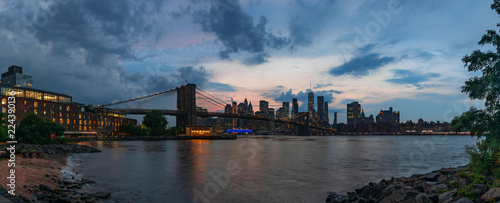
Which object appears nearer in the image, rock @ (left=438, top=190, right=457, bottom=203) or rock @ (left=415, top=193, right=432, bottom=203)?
rock @ (left=438, top=190, right=457, bottom=203)

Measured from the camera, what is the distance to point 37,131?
61406mm

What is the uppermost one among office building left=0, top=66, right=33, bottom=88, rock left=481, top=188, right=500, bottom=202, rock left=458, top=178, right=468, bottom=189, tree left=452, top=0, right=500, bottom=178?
office building left=0, top=66, right=33, bottom=88

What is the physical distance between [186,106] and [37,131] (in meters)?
95.2

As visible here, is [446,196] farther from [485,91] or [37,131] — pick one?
[37,131]

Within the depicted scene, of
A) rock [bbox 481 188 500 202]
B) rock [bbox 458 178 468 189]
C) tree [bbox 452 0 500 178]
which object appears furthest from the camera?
tree [bbox 452 0 500 178]

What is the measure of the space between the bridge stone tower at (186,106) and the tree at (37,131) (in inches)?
3358

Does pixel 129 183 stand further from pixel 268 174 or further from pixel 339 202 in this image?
pixel 339 202

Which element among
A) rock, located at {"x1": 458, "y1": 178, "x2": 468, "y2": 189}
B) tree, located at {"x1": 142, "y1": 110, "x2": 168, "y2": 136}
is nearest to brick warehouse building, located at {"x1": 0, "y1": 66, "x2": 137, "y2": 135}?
tree, located at {"x1": 142, "y1": 110, "x2": 168, "y2": 136}

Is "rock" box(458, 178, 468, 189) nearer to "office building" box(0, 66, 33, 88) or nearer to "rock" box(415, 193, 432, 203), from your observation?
"rock" box(415, 193, 432, 203)

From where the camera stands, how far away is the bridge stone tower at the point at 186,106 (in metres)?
153

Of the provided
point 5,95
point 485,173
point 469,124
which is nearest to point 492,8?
point 469,124

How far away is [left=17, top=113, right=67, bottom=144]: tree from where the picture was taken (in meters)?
57.5

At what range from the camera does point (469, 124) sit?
18.4 metres

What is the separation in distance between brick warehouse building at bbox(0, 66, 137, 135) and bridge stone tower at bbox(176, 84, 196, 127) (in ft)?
115
